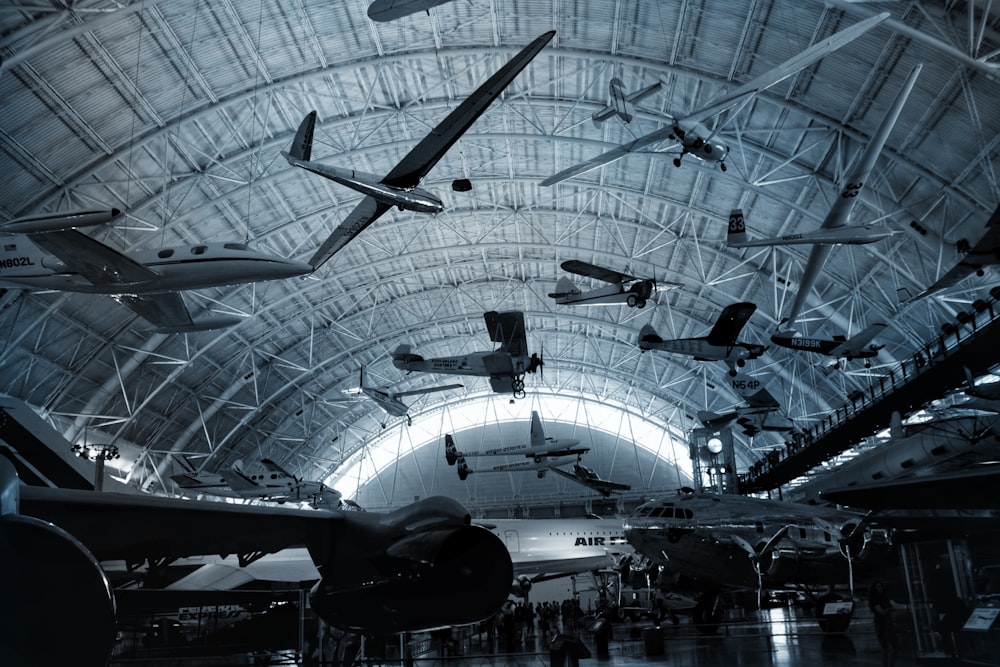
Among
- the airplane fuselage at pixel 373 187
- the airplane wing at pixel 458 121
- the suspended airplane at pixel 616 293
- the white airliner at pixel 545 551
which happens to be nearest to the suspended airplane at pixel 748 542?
the white airliner at pixel 545 551

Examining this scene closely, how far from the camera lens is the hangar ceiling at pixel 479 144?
23.9 meters

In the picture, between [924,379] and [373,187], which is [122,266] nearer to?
[373,187]

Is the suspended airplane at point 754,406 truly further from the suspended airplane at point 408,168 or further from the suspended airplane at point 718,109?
the suspended airplane at point 408,168

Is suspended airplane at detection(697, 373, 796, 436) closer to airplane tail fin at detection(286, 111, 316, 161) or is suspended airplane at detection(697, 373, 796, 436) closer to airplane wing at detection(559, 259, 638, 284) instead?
airplane wing at detection(559, 259, 638, 284)

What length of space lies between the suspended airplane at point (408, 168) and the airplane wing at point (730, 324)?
1332cm

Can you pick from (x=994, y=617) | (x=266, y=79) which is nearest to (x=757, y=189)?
(x=266, y=79)

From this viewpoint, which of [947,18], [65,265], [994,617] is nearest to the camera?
[994,617]

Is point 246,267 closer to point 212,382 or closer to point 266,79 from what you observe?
point 266,79

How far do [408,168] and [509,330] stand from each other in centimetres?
1241

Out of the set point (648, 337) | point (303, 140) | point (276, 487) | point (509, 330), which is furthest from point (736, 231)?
point (276, 487)

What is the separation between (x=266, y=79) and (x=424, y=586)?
26.6 m

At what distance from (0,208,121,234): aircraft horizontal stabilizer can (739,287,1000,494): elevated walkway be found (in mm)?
26262

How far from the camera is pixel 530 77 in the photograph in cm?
2920

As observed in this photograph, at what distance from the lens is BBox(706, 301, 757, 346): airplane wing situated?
1054 inches
